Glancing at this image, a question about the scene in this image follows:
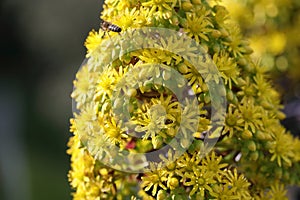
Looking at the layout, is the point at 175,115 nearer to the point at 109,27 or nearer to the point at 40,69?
the point at 109,27

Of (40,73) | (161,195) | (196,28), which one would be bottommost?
(40,73)

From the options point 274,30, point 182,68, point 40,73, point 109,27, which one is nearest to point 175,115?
point 182,68

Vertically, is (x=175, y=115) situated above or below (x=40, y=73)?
above

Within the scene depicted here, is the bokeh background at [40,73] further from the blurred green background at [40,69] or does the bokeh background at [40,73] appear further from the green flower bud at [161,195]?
the green flower bud at [161,195]

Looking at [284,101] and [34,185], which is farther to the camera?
[34,185]

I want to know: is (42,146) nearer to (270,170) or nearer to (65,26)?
(65,26)

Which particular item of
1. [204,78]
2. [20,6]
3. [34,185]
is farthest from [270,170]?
[20,6]

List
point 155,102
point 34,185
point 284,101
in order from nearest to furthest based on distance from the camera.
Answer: point 155,102
point 284,101
point 34,185
